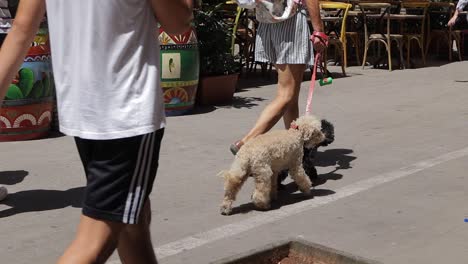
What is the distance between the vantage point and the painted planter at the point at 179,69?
27.2 ft

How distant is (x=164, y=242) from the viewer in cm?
454

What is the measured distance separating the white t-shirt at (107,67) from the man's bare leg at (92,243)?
30 centimetres

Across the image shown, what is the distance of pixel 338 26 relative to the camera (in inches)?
519

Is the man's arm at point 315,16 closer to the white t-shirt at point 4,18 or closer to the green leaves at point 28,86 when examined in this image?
the white t-shirt at point 4,18

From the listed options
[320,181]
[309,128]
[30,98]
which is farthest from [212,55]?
[309,128]

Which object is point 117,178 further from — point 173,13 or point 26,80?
point 26,80

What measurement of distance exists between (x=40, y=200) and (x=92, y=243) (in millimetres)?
2892

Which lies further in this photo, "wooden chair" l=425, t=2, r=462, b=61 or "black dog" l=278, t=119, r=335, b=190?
"wooden chair" l=425, t=2, r=462, b=61

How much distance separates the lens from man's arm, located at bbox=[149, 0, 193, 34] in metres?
2.61

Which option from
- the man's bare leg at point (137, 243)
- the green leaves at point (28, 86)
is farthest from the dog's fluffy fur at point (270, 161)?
the green leaves at point (28, 86)

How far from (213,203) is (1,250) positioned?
1491 millimetres

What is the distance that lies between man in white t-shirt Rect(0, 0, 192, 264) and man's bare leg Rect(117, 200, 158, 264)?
0.47 feet

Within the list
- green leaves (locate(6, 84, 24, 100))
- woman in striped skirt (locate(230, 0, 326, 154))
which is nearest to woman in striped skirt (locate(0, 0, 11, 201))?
green leaves (locate(6, 84, 24, 100))

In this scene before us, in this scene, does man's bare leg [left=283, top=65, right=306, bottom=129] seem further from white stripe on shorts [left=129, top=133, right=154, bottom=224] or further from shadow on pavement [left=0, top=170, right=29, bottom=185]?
white stripe on shorts [left=129, top=133, right=154, bottom=224]
